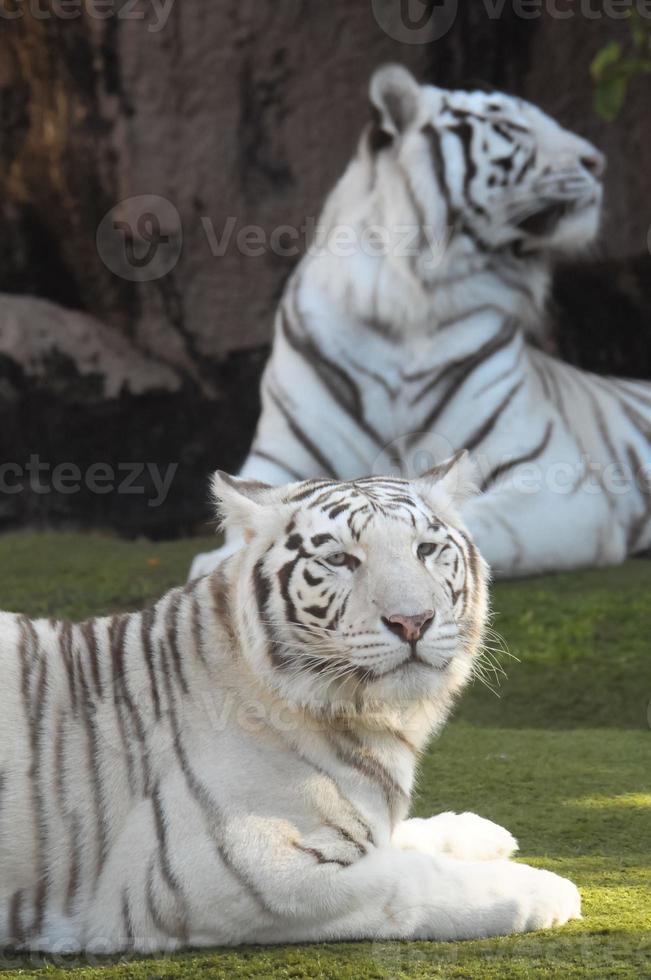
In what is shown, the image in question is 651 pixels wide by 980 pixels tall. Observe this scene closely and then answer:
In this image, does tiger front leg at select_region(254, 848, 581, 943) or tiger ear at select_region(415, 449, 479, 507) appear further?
tiger ear at select_region(415, 449, 479, 507)

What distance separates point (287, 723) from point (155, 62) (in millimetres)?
5192

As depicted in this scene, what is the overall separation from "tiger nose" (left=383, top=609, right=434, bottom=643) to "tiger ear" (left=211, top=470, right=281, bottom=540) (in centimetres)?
39

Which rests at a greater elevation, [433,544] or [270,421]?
[433,544]

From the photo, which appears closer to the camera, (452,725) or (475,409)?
(452,725)

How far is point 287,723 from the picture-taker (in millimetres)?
2508

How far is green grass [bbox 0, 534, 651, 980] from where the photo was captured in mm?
2232

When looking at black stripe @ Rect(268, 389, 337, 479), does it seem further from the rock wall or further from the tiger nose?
the tiger nose

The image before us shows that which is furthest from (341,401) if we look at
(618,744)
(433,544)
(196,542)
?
(433,544)

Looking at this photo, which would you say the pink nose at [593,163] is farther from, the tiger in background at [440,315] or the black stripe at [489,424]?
the black stripe at [489,424]

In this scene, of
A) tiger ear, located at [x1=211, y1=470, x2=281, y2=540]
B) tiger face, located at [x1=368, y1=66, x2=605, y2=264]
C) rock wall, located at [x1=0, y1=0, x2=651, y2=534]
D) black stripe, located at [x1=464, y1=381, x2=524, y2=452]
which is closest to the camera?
tiger ear, located at [x1=211, y1=470, x2=281, y2=540]

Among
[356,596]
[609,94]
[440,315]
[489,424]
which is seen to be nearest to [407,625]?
[356,596]

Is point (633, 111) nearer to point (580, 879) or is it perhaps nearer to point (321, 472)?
point (321, 472)

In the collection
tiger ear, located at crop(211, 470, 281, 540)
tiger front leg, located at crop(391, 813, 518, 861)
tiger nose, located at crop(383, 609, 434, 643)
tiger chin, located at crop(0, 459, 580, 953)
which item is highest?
tiger ear, located at crop(211, 470, 281, 540)

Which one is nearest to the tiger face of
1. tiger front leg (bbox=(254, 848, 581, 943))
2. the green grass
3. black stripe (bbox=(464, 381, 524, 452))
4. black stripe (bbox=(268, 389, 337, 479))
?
black stripe (bbox=(464, 381, 524, 452))
